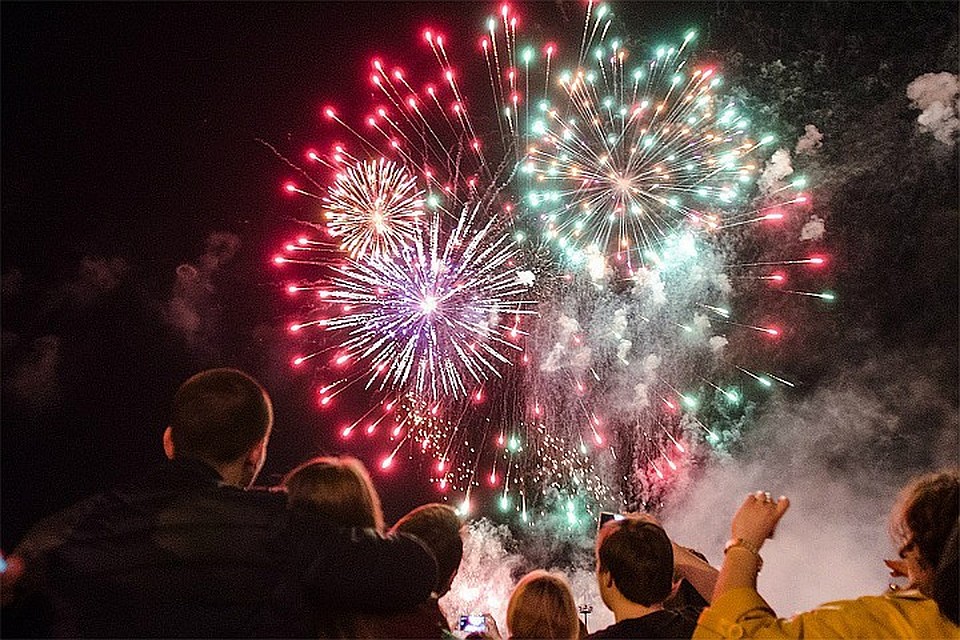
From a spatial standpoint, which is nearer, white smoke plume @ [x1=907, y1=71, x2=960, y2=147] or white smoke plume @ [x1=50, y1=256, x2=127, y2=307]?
white smoke plume @ [x1=50, y1=256, x2=127, y2=307]

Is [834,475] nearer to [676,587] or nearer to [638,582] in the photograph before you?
[676,587]

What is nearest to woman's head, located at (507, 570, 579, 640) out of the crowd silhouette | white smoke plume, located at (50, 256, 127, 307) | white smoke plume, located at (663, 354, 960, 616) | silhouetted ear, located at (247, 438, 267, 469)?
the crowd silhouette

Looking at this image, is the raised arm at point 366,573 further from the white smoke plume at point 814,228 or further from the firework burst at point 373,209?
the white smoke plume at point 814,228

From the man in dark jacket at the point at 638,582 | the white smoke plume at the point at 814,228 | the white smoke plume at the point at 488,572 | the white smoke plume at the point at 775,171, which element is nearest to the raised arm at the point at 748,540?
the man in dark jacket at the point at 638,582

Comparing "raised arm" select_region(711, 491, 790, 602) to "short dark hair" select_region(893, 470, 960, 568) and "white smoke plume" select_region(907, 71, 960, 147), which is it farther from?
"white smoke plume" select_region(907, 71, 960, 147)

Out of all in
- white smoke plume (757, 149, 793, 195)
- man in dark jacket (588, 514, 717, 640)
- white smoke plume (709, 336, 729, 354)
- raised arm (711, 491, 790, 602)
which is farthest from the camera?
white smoke plume (709, 336, 729, 354)

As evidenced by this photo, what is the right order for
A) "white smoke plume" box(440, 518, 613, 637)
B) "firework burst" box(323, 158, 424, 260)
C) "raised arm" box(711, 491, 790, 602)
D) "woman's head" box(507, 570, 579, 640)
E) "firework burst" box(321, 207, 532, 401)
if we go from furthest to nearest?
"white smoke plume" box(440, 518, 613, 637), "firework burst" box(321, 207, 532, 401), "firework burst" box(323, 158, 424, 260), "woman's head" box(507, 570, 579, 640), "raised arm" box(711, 491, 790, 602)

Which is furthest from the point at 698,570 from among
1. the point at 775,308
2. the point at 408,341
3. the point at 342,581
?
the point at 775,308
